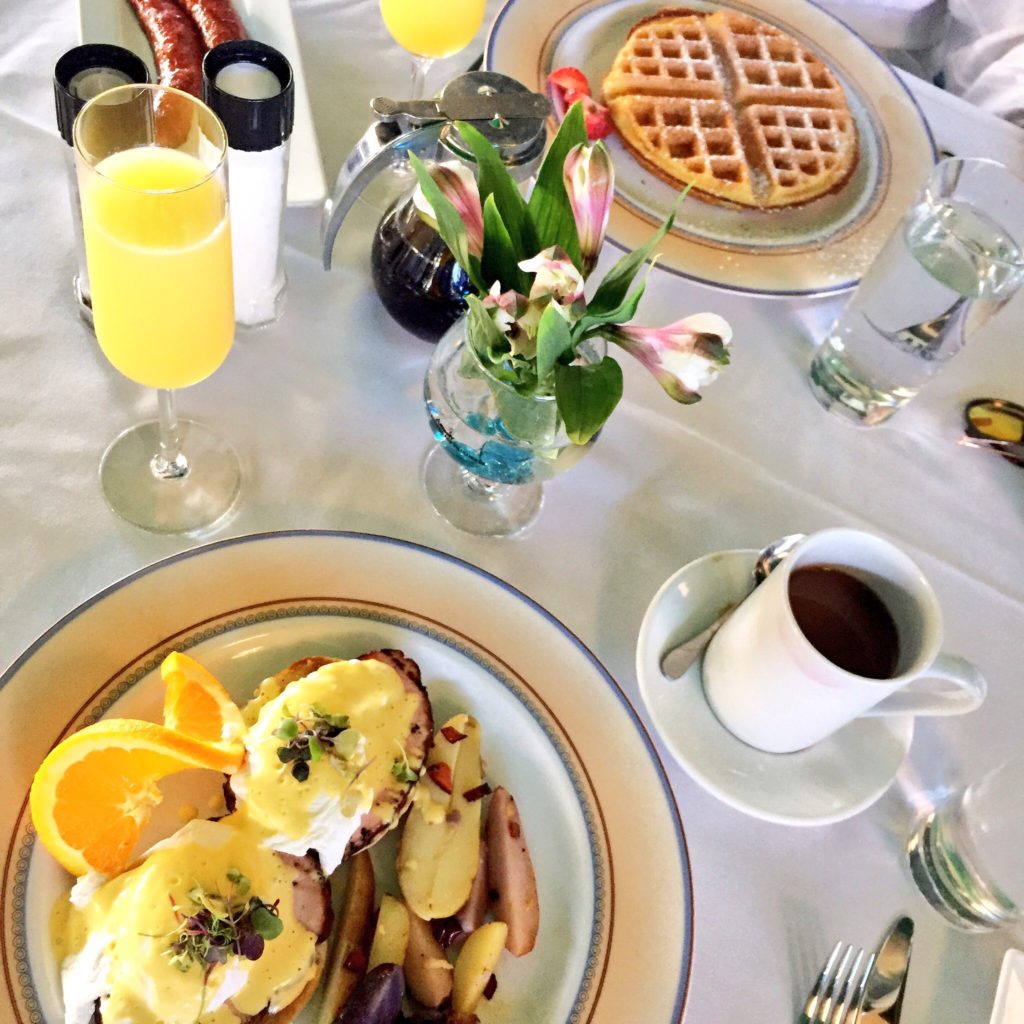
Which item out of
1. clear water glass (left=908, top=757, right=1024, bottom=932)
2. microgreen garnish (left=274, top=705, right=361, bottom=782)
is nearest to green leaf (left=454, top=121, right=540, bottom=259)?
microgreen garnish (left=274, top=705, right=361, bottom=782)

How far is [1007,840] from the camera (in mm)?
783

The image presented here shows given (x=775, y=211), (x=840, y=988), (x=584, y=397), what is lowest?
(x=840, y=988)

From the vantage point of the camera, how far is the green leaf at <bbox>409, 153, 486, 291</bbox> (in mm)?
678

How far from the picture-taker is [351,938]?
689mm

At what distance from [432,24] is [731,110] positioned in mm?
427

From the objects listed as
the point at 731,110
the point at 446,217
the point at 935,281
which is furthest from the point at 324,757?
the point at 731,110

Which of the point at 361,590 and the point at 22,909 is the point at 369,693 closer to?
the point at 361,590

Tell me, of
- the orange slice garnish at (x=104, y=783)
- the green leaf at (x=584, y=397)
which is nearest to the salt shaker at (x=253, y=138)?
the green leaf at (x=584, y=397)

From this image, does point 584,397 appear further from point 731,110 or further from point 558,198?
point 731,110

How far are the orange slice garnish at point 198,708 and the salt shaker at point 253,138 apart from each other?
40 cm

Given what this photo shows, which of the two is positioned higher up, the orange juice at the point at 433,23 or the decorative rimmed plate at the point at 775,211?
the orange juice at the point at 433,23

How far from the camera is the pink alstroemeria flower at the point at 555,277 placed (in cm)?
63

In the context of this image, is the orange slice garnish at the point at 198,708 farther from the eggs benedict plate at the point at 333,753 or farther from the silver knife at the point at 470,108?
the silver knife at the point at 470,108

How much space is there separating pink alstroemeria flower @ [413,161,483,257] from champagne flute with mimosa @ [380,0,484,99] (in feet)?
1.46
